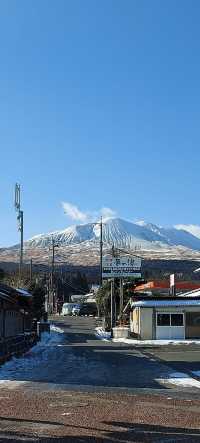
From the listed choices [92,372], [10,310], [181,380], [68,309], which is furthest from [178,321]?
[68,309]

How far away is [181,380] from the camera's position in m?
19.8

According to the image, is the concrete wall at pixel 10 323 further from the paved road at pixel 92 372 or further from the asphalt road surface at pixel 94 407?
the asphalt road surface at pixel 94 407

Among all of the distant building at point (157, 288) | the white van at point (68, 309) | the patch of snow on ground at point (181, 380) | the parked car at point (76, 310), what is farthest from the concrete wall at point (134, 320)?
the white van at point (68, 309)

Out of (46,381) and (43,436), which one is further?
(46,381)

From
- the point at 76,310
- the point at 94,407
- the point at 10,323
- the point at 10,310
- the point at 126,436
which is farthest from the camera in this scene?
the point at 76,310

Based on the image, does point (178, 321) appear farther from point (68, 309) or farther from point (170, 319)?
point (68, 309)

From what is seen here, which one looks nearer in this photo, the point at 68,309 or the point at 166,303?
the point at 166,303

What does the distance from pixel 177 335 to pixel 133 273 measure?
30.9 feet

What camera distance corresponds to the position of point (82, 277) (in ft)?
585

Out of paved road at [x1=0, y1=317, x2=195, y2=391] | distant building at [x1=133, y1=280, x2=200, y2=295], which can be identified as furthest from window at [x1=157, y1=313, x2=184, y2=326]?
paved road at [x1=0, y1=317, x2=195, y2=391]

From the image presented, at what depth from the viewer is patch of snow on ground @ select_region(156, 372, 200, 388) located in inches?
732

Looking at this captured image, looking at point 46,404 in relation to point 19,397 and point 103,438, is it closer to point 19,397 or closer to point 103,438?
point 19,397

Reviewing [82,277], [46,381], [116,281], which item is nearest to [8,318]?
[46,381]

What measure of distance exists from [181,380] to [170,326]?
114 feet
